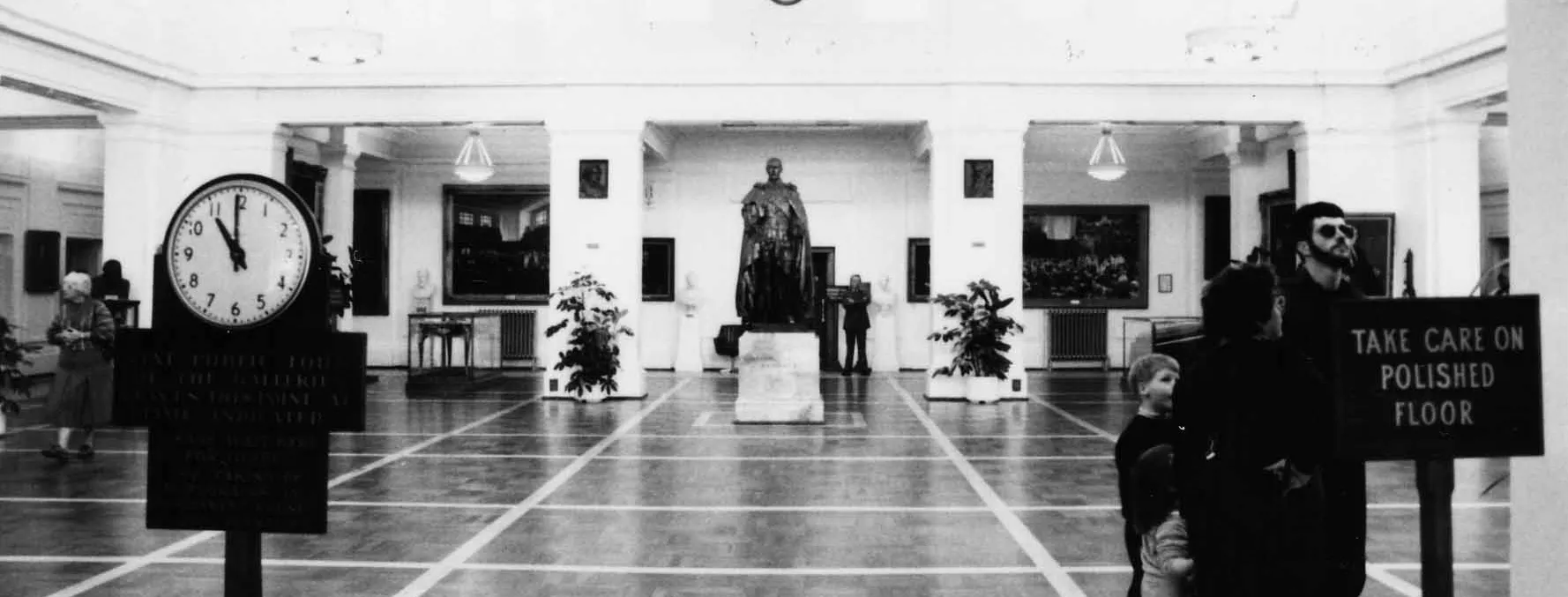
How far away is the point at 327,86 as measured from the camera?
15219 millimetres

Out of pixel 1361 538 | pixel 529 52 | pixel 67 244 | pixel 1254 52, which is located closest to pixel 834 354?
pixel 529 52

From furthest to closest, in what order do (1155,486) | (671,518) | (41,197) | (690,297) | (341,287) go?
(690,297), (41,197), (341,287), (671,518), (1155,486)

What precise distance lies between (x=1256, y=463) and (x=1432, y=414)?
414mm

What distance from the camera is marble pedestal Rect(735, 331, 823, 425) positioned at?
479 inches

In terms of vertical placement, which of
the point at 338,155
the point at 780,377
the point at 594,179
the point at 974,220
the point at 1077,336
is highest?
the point at 338,155

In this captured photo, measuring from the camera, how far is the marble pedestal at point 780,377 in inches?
479

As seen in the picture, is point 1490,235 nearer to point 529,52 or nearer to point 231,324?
point 529,52

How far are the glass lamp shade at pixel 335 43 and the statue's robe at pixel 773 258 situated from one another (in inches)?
187

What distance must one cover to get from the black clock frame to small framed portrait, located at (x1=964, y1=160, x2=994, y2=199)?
12.4m

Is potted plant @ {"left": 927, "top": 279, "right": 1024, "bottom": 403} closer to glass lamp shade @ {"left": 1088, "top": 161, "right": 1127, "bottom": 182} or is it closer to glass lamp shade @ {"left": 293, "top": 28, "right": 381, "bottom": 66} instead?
glass lamp shade @ {"left": 1088, "top": 161, "right": 1127, "bottom": 182}

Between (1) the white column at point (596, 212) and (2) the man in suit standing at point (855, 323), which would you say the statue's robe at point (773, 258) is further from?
(2) the man in suit standing at point (855, 323)

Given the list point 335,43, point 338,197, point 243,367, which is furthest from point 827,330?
point 243,367

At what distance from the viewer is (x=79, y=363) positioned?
909 centimetres

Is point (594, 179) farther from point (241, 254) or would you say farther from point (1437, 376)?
point (1437, 376)
